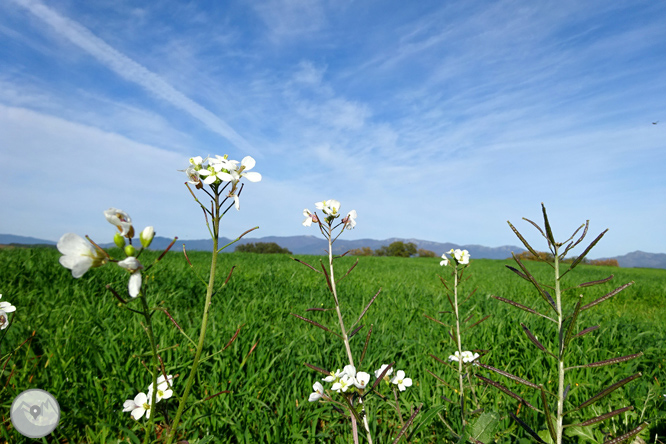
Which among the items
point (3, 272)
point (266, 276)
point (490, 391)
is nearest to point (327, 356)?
point (490, 391)

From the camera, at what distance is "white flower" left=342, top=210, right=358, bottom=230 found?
195 cm

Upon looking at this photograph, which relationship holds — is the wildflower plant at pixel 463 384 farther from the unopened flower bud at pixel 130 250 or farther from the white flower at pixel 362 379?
the unopened flower bud at pixel 130 250

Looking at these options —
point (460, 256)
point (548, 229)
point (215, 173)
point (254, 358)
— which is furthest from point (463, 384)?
point (215, 173)

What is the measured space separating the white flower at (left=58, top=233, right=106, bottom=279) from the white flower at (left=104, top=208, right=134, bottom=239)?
92 mm

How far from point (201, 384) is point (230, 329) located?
0.81 meters

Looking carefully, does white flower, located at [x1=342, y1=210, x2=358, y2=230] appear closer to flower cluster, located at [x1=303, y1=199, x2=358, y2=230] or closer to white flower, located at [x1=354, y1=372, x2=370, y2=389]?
flower cluster, located at [x1=303, y1=199, x2=358, y2=230]

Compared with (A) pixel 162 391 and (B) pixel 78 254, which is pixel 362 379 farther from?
(B) pixel 78 254

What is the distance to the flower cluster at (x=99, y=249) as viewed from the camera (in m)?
0.95

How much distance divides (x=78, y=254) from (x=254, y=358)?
2.31 metres

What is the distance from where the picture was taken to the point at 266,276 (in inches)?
270

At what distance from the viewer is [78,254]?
1.00m

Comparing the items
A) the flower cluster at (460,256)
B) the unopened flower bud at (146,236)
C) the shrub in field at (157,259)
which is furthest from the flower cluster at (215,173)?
the flower cluster at (460,256)

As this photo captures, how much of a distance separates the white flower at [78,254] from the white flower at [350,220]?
3.77ft

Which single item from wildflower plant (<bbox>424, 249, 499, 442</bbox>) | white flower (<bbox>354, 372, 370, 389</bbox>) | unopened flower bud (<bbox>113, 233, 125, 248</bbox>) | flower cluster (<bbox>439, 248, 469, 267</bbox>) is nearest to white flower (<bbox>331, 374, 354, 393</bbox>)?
white flower (<bbox>354, 372, 370, 389</bbox>)
